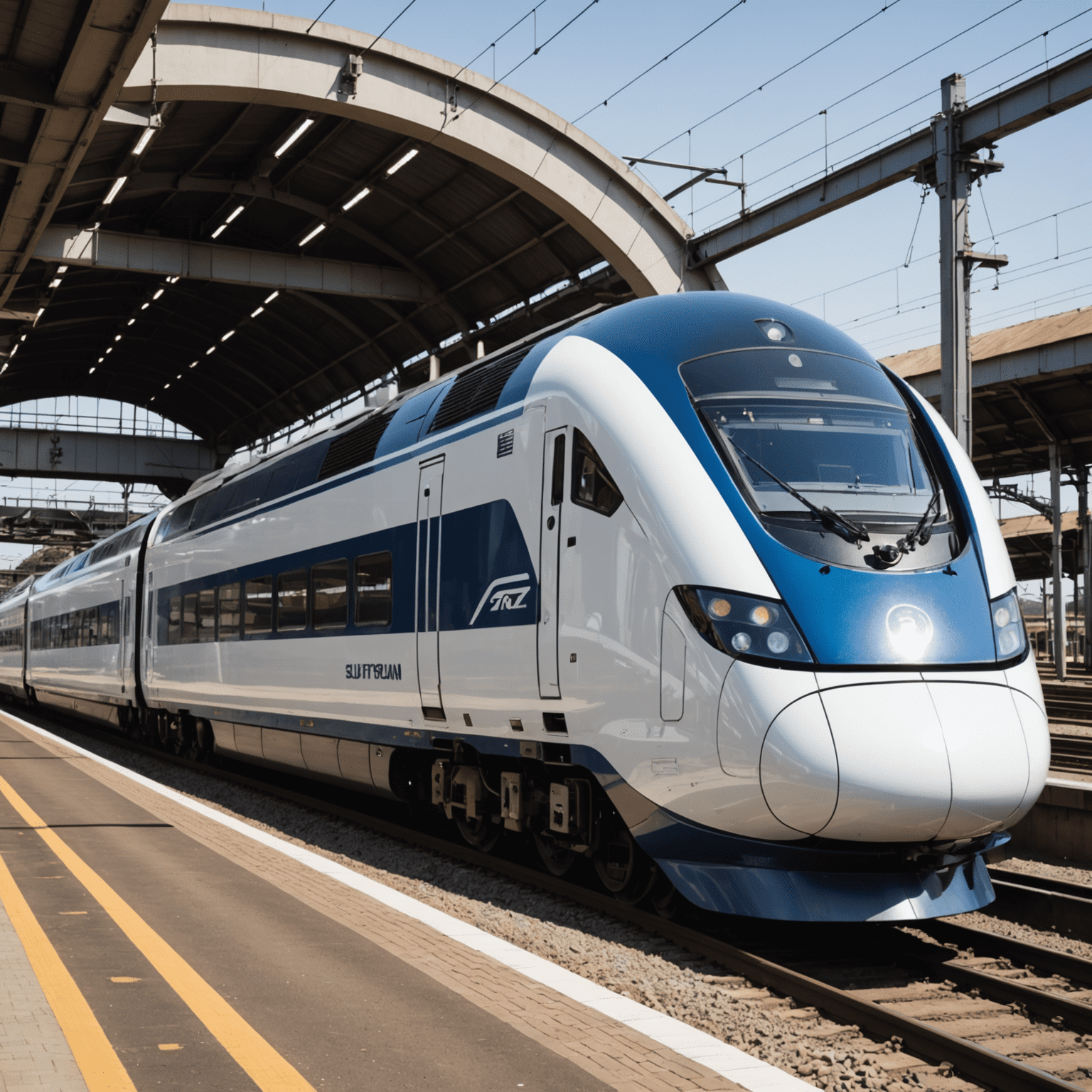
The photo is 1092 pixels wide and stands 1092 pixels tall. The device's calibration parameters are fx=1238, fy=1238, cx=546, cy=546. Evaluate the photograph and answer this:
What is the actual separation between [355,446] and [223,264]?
61.5ft

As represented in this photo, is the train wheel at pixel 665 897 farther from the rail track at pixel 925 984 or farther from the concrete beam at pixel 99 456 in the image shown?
the concrete beam at pixel 99 456

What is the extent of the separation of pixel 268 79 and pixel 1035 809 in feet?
48.2

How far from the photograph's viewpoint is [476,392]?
8.91 m

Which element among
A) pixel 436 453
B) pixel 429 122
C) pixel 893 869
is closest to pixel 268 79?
pixel 429 122

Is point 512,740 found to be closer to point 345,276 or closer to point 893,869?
point 893,869

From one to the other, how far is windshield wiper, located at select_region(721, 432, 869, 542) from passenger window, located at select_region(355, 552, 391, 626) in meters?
3.98

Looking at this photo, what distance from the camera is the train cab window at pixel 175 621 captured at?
16375 mm

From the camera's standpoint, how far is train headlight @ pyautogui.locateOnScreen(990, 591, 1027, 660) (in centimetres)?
647

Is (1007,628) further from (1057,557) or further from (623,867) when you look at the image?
(1057,557)

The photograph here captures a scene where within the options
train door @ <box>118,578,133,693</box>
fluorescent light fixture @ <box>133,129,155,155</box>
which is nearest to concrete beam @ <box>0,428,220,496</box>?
fluorescent light fixture @ <box>133,129,155,155</box>

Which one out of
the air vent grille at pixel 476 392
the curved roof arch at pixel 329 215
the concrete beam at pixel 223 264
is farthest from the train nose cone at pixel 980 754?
the concrete beam at pixel 223 264

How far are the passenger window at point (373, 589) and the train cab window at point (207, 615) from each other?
4.90m

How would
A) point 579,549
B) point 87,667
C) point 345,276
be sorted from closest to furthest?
point 579,549, point 87,667, point 345,276

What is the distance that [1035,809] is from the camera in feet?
Result: 32.3
